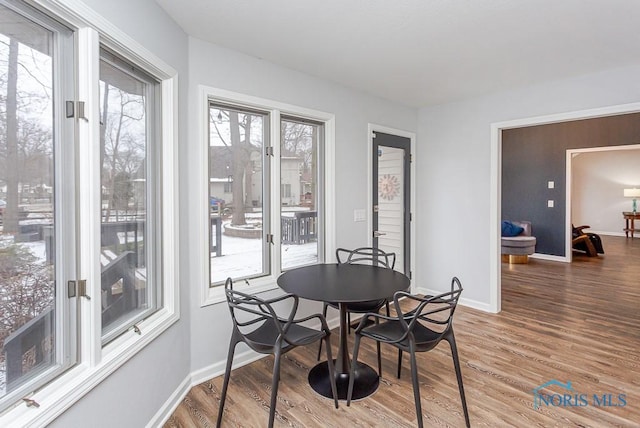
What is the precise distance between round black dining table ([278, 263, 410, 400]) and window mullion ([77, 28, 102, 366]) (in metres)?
1.08

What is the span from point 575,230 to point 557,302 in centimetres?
391

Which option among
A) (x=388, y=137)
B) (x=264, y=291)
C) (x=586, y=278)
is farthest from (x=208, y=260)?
(x=586, y=278)

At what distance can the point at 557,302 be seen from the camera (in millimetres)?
4250

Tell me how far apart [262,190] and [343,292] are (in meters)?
1.17

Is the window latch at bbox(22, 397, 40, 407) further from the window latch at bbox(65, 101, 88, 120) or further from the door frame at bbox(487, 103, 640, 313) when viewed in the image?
the door frame at bbox(487, 103, 640, 313)

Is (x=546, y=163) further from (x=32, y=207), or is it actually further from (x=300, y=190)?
(x=32, y=207)

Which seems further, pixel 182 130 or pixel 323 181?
pixel 323 181

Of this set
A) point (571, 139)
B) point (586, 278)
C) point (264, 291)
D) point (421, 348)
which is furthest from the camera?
point (571, 139)

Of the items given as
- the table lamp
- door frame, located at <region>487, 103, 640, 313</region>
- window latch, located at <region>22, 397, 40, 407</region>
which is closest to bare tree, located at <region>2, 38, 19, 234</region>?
window latch, located at <region>22, 397, 40, 407</region>

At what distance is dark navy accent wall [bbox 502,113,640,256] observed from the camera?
21.3 ft

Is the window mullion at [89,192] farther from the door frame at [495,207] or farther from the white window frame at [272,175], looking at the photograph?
the door frame at [495,207]

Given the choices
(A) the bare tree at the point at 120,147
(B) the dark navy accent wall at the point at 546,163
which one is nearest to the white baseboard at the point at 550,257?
(B) the dark navy accent wall at the point at 546,163

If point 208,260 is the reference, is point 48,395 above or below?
below

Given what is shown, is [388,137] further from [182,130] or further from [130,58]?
[130,58]
